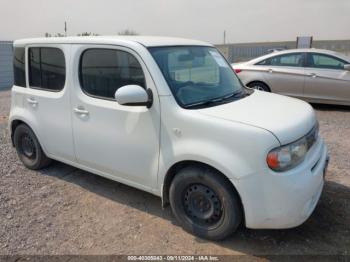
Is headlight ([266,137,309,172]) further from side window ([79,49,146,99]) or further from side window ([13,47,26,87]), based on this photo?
side window ([13,47,26,87])

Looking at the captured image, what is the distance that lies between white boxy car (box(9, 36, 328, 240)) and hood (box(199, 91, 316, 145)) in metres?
0.01

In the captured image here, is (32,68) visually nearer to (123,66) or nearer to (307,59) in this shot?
(123,66)

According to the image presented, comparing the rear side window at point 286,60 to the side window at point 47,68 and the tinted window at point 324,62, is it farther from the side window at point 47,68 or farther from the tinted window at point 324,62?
Result: the side window at point 47,68

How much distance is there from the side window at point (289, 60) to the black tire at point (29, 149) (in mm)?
6359

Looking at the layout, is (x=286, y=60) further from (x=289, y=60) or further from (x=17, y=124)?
(x=17, y=124)

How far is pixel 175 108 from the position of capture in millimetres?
3221

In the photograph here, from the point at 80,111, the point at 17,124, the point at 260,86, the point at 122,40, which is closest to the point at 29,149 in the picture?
the point at 17,124

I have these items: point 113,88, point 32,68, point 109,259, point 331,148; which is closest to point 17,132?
point 32,68

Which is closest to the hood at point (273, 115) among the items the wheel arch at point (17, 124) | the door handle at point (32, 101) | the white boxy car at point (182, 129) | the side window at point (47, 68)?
the white boxy car at point (182, 129)

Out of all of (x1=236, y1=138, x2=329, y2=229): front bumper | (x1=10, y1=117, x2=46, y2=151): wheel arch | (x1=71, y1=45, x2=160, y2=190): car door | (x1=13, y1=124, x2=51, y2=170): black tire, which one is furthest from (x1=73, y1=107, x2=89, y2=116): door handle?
(x1=236, y1=138, x2=329, y2=229): front bumper

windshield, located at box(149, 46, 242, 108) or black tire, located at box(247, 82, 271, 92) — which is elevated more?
windshield, located at box(149, 46, 242, 108)

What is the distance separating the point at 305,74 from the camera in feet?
28.3

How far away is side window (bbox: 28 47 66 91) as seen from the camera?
4.18 m

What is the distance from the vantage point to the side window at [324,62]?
8445 millimetres
